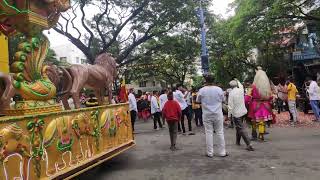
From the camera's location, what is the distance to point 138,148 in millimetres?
11398

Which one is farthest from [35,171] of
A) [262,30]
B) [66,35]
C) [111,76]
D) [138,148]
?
[66,35]

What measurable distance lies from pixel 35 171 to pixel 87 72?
12.6 ft

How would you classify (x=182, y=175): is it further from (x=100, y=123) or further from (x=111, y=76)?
(x=111, y=76)

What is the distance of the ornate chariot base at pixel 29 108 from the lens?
6.28 m

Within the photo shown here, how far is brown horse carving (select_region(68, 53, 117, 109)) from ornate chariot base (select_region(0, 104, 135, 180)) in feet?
2.58

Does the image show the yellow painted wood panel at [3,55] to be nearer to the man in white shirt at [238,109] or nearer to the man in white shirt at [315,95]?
the man in white shirt at [238,109]

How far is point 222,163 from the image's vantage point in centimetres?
855

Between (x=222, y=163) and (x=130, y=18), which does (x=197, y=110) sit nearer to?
(x=222, y=163)

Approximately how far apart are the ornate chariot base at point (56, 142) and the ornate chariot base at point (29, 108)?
358mm

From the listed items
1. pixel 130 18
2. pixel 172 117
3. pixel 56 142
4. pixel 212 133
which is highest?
pixel 130 18

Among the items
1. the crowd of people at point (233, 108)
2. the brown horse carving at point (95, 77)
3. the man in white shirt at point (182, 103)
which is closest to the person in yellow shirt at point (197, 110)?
the crowd of people at point (233, 108)

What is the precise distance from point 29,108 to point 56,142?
2.43 ft

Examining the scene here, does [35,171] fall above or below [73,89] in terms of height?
below

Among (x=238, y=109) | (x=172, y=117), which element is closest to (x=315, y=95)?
(x=238, y=109)
